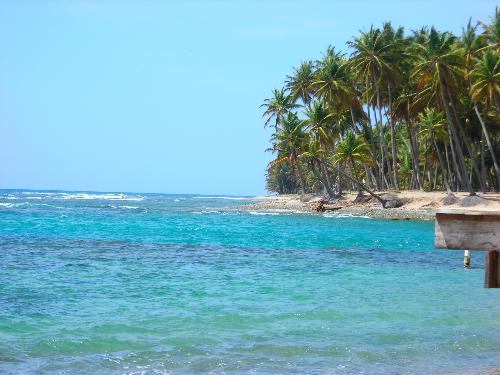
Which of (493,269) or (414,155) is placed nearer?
(493,269)

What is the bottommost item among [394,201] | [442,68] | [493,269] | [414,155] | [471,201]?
[493,269]

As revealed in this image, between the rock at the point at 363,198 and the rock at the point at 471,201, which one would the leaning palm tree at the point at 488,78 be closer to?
the rock at the point at 471,201

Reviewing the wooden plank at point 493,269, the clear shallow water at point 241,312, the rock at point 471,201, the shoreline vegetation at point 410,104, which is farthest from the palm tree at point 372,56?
the wooden plank at point 493,269

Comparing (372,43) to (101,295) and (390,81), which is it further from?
(101,295)

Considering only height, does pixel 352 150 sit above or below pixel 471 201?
above

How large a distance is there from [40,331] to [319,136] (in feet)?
170

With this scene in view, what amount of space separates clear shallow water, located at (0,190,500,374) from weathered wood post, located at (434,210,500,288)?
3.73 m

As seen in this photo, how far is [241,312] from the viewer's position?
11.5 meters

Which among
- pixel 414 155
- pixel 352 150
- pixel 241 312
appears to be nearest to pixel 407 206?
pixel 352 150

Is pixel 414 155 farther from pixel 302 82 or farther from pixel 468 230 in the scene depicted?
pixel 468 230

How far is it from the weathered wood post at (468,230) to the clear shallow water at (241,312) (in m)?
3.73

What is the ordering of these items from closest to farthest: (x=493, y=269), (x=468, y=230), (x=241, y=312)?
(x=468, y=230)
(x=493, y=269)
(x=241, y=312)

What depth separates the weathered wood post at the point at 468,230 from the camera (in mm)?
4273

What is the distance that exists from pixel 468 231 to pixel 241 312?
7673 millimetres
